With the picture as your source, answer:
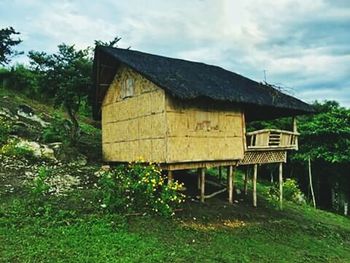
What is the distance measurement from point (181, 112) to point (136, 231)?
16.5 feet

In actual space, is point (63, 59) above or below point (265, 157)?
above

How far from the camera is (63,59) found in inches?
815

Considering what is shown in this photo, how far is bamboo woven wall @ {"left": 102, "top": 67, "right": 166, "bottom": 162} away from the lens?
1469cm

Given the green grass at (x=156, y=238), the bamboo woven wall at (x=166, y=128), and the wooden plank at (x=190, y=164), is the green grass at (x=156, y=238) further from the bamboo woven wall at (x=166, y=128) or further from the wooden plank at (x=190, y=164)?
the bamboo woven wall at (x=166, y=128)

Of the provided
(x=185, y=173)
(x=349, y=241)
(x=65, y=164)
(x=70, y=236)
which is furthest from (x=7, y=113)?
(x=349, y=241)

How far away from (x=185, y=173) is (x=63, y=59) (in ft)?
29.0

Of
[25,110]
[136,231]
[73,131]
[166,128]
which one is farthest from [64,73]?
[136,231]

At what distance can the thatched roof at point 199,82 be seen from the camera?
47.1 feet

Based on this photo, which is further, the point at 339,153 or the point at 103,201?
the point at 339,153

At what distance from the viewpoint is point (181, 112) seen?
1467 cm

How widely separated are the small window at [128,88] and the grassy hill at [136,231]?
12.2 feet

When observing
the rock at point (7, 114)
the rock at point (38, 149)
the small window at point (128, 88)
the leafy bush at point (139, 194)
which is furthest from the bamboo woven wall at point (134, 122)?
the rock at point (7, 114)

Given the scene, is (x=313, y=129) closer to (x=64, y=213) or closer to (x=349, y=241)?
(x=349, y=241)

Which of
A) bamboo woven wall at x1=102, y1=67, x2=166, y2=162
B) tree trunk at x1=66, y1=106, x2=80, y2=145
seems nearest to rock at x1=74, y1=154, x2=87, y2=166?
bamboo woven wall at x1=102, y1=67, x2=166, y2=162
